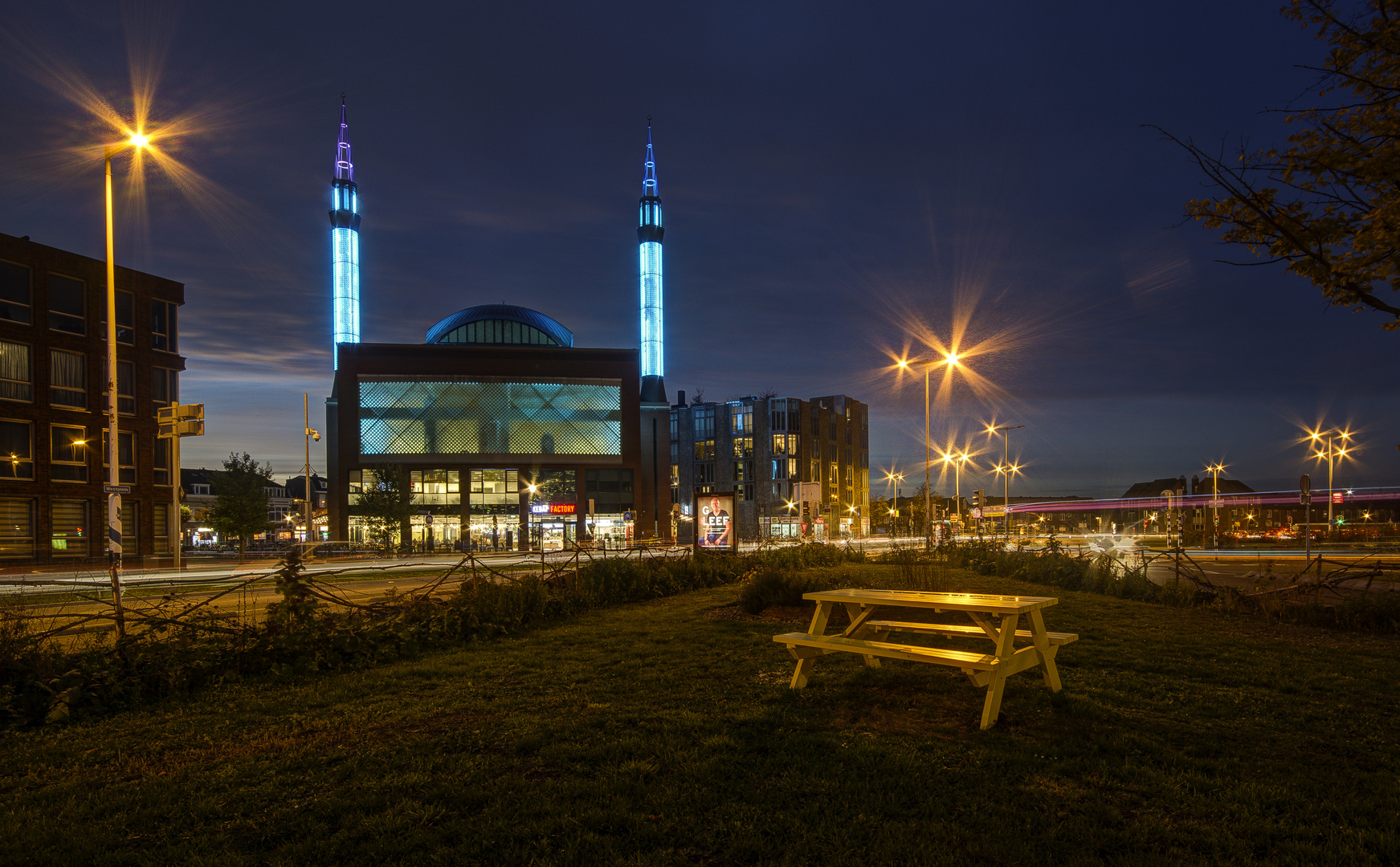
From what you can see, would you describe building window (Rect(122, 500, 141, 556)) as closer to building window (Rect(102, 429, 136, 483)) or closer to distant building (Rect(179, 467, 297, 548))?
building window (Rect(102, 429, 136, 483))

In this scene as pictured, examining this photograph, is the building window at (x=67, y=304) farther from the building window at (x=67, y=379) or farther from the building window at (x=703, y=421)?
the building window at (x=703, y=421)

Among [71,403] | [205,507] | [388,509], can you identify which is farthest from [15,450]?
[205,507]

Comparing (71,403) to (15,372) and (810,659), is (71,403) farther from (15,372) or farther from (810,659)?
(810,659)

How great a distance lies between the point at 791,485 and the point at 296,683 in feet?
267

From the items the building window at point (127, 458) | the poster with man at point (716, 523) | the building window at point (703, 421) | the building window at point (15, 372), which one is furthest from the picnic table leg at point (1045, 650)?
the building window at point (703, 421)

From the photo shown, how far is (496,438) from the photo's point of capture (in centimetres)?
6356

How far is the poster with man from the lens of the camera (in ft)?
68.5

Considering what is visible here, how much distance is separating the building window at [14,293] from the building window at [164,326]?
4986mm

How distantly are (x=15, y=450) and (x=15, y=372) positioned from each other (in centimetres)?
310

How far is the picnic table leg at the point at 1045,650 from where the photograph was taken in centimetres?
624

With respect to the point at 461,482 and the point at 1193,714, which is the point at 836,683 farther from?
the point at 461,482

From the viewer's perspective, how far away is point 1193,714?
5.87 m

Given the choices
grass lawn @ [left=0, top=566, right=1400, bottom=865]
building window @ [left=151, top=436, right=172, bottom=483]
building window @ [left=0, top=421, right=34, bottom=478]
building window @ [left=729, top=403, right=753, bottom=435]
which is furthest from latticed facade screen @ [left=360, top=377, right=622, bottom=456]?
grass lawn @ [left=0, top=566, right=1400, bottom=865]

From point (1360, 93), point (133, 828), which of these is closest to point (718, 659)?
point (133, 828)
